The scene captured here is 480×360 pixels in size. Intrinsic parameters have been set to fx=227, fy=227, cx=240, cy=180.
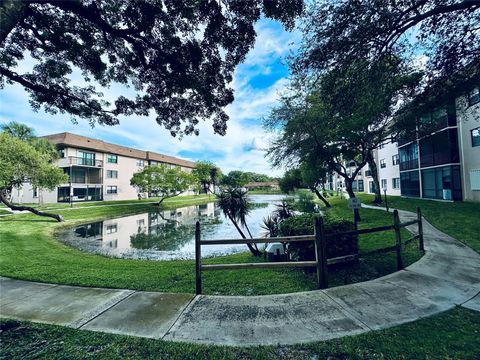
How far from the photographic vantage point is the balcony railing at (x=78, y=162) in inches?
1381

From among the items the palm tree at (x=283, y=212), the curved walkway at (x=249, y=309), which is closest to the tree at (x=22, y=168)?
the curved walkway at (x=249, y=309)

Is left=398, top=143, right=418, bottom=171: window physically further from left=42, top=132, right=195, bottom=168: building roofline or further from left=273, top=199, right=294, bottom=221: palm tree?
left=42, top=132, right=195, bottom=168: building roofline

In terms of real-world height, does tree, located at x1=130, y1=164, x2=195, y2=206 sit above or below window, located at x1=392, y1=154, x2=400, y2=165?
below

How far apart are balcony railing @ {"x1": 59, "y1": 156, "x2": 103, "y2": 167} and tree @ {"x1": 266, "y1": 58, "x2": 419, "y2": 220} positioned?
110 ft

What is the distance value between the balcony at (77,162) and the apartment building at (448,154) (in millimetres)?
42733

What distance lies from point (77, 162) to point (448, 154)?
47.7 m

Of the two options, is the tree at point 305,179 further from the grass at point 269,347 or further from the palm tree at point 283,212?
the grass at point 269,347

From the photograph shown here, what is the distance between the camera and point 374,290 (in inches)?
180

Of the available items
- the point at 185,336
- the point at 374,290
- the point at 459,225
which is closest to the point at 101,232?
the point at 185,336

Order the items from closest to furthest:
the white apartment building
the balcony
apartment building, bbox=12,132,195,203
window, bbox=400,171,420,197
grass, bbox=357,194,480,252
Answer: grass, bbox=357,194,480,252 → window, bbox=400,171,420,197 → the white apartment building → the balcony → apartment building, bbox=12,132,195,203

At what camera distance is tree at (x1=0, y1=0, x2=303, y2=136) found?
5117 mm

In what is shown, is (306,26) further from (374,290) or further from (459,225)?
(459,225)

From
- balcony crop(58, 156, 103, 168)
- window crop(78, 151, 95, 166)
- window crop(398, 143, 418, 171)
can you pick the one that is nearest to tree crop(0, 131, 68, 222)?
balcony crop(58, 156, 103, 168)

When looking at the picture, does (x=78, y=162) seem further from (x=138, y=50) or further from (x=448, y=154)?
(x=448, y=154)
